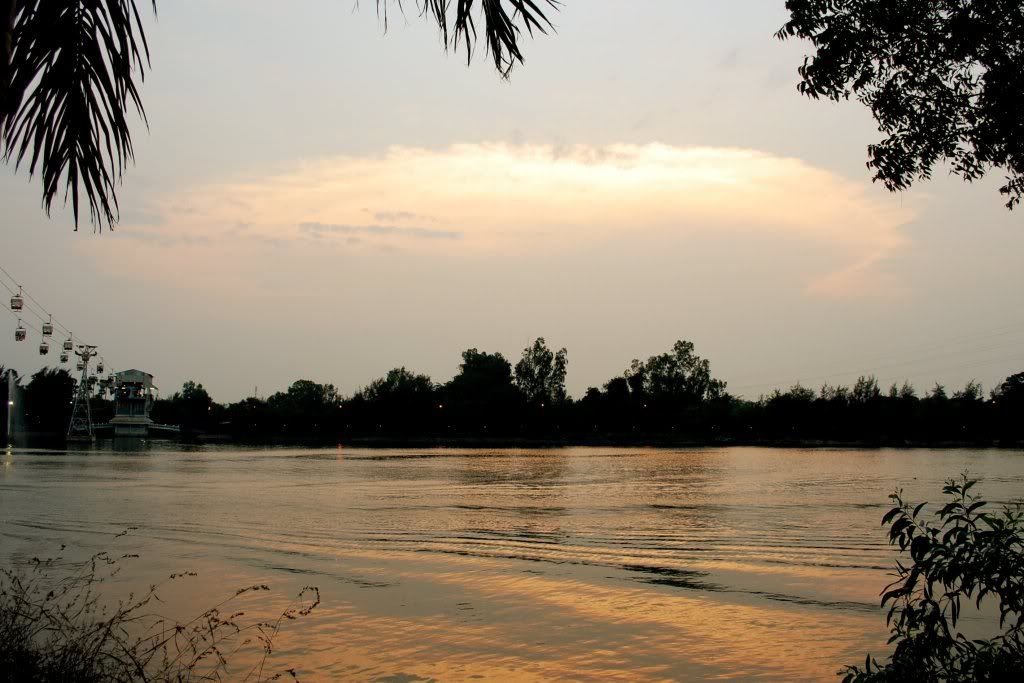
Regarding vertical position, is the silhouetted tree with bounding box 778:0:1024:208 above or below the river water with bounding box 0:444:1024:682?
above

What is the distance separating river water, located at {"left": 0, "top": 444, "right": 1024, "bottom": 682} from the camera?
12.0 meters

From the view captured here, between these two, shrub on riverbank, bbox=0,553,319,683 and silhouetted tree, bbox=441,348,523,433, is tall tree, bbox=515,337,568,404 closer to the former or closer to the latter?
silhouetted tree, bbox=441,348,523,433

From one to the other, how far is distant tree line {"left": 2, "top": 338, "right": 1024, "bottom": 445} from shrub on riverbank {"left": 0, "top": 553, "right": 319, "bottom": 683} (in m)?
143

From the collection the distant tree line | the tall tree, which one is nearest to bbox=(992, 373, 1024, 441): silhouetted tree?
the distant tree line

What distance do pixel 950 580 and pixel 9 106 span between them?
22.4 ft

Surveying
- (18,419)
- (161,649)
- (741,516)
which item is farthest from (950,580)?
(18,419)

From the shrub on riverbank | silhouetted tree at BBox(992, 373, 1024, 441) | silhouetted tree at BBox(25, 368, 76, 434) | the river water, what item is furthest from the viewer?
silhouetted tree at BBox(25, 368, 76, 434)

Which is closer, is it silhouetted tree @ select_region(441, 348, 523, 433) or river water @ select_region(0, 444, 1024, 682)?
river water @ select_region(0, 444, 1024, 682)

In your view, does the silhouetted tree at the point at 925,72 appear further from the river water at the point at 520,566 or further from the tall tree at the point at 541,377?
the tall tree at the point at 541,377

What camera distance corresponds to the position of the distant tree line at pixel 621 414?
490 feet

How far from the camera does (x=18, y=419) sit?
156 m

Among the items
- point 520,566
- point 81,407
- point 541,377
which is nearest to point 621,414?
point 541,377

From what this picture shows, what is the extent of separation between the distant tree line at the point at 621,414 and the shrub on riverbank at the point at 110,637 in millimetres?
143435

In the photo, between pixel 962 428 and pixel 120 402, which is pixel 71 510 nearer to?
pixel 962 428
